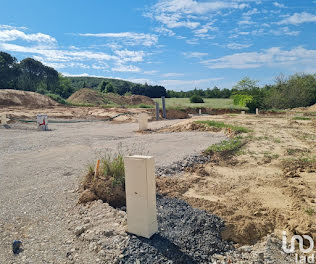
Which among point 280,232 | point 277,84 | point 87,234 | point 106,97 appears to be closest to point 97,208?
point 87,234

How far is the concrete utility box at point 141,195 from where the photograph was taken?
3.35m

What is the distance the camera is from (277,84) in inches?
1929

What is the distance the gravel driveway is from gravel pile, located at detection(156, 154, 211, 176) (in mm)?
328

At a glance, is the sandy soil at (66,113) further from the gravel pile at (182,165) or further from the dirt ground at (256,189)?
the dirt ground at (256,189)

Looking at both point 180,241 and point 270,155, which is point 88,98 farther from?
point 180,241

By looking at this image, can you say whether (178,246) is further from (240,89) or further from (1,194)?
(240,89)

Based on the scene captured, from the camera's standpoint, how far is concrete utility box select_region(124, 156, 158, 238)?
3.35 meters

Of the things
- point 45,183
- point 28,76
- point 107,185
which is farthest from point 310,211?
point 28,76

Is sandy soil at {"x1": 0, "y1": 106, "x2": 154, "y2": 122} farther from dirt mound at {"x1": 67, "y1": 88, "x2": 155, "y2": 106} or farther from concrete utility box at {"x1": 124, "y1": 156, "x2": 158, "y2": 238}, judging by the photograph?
concrete utility box at {"x1": 124, "y1": 156, "x2": 158, "y2": 238}

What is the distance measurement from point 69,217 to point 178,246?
180 centimetres

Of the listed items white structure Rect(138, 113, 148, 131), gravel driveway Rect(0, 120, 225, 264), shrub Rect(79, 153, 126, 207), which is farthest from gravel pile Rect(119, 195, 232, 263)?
white structure Rect(138, 113, 148, 131)

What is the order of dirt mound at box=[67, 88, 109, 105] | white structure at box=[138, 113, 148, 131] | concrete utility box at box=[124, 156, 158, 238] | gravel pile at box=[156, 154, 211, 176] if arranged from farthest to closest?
dirt mound at box=[67, 88, 109, 105] → white structure at box=[138, 113, 148, 131] → gravel pile at box=[156, 154, 211, 176] → concrete utility box at box=[124, 156, 158, 238]

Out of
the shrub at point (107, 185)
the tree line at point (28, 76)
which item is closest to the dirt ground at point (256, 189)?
the shrub at point (107, 185)

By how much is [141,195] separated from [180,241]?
0.74 meters
